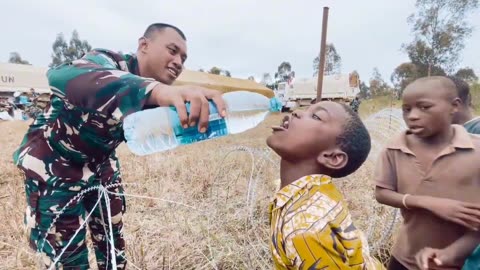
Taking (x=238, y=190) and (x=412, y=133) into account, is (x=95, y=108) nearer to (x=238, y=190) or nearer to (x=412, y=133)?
(x=412, y=133)

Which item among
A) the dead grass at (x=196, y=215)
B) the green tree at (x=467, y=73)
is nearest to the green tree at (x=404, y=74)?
the green tree at (x=467, y=73)

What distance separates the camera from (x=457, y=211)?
1.38 metres

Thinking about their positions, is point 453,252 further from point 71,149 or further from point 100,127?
point 71,149

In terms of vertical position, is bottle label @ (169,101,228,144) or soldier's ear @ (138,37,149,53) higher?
soldier's ear @ (138,37,149,53)

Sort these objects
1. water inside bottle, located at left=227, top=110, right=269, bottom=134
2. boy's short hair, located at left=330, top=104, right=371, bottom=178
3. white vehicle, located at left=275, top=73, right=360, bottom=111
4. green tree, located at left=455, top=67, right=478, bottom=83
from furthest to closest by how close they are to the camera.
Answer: white vehicle, located at left=275, top=73, right=360, bottom=111 < green tree, located at left=455, top=67, right=478, bottom=83 < water inside bottle, located at left=227, top=110, right=269, bottom=134 < boy's short hair, located at left=330, top=104, right=371, bottom=178

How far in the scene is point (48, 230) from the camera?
4.72 ft

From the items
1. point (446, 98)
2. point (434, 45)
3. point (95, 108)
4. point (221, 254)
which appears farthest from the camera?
point (434, 45)

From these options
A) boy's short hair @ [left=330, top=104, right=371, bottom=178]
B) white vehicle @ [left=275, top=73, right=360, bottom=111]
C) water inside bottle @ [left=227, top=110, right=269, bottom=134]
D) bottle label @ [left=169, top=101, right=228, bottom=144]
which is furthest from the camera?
white vehicle @ [left=275, top=73, right=360, bottom=111]

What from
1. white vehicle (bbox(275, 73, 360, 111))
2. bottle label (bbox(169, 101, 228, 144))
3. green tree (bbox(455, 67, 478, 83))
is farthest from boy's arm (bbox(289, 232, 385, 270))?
white vehicle (bbox(275, 73, 360, 111))

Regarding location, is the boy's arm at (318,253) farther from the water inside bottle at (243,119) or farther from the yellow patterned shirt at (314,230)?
the water inside bottle at (243,119)

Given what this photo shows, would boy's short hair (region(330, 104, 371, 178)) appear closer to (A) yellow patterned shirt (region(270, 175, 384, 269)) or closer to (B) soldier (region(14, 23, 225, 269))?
(A) yellow patterned shirt (region(270, 175, 384, 269))

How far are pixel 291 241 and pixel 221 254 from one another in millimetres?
1393

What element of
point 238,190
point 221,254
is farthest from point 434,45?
point 221,254

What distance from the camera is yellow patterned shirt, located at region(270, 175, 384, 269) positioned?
3.17 ft
